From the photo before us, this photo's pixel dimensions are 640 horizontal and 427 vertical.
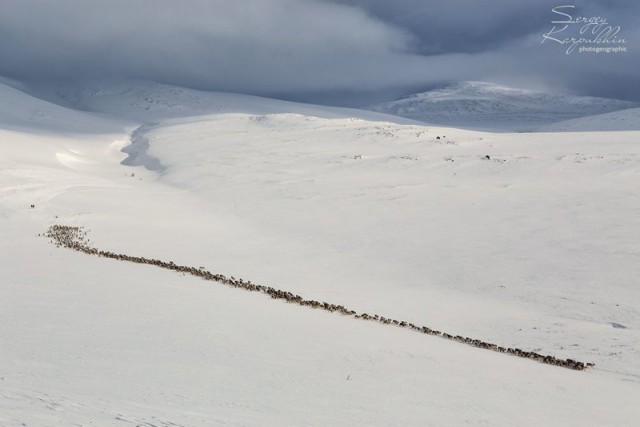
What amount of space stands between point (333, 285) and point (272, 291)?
2.00 m

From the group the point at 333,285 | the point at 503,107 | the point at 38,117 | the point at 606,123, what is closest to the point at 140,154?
the point at 38,117

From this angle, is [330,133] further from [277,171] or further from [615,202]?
[615,202]

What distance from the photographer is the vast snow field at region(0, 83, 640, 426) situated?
5.12m

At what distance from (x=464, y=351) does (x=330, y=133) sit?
31.4m

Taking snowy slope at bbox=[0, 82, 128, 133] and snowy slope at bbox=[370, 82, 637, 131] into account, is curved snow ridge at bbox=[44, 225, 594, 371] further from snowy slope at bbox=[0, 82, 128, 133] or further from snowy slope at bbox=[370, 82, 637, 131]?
snowy slope at bbox=[370, 82, 637, 131]

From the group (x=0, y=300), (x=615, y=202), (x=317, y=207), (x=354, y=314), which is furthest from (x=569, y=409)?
Answer: (x=317, y=207)

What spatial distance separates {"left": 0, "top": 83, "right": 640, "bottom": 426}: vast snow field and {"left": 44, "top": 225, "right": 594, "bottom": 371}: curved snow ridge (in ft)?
1.29

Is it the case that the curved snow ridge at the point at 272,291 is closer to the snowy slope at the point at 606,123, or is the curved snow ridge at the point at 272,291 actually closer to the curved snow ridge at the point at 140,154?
the curved snow ridge at the point at 140,154

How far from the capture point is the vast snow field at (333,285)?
5117 mm

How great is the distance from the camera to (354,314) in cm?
994

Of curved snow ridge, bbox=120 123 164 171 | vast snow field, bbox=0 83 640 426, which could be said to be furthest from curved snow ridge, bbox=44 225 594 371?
curved snow ridge, bbox=120 123 164 171

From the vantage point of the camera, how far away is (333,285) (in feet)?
41.3

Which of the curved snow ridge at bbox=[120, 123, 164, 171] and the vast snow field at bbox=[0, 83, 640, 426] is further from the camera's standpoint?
the curved snow ridge at bbox=[120, 123, 164, 171]

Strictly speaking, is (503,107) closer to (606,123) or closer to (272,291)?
(606,123)
